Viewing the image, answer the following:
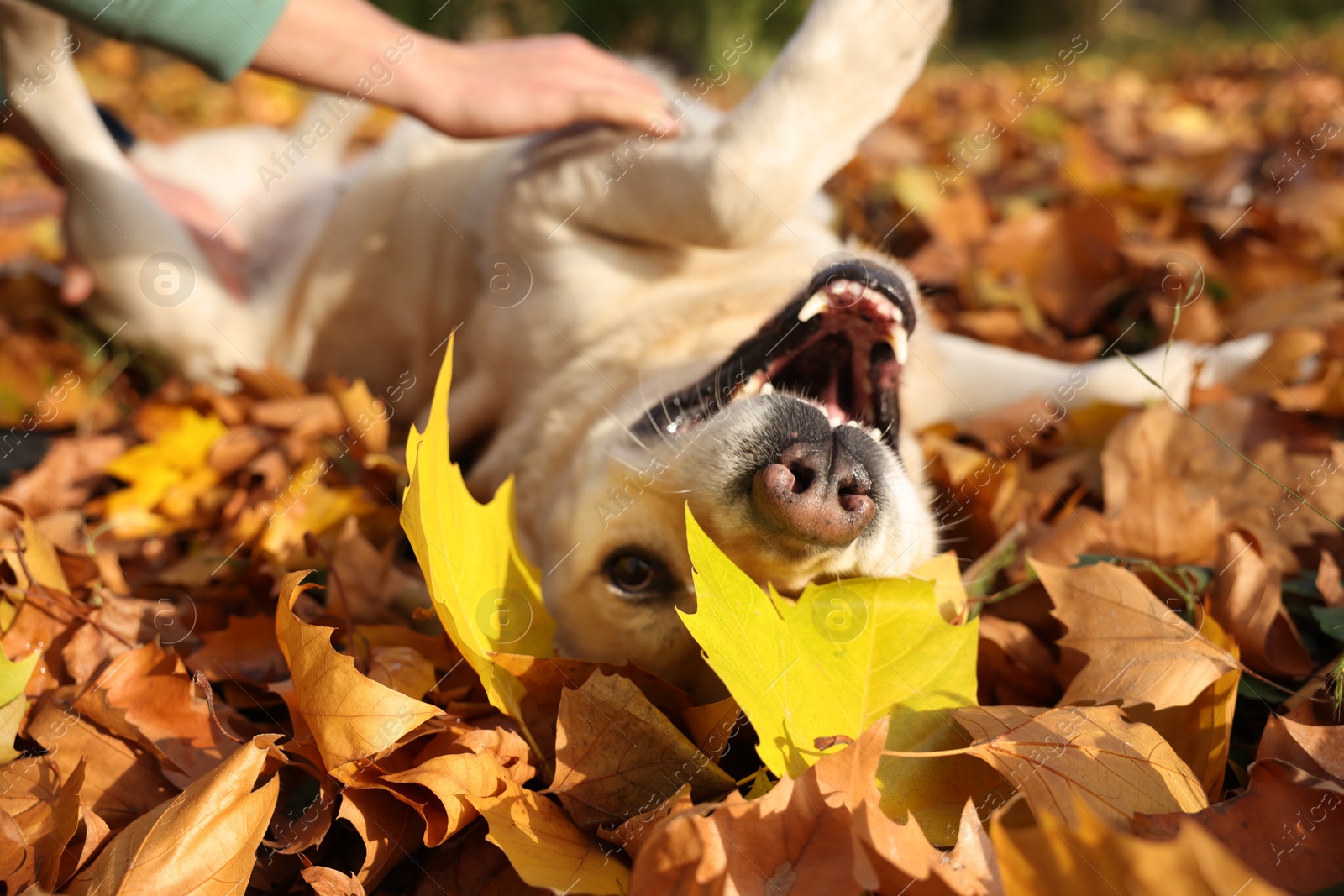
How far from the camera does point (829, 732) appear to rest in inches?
43.6

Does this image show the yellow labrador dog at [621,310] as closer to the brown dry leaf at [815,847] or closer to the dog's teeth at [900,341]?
the dog's teeth at [900,341]

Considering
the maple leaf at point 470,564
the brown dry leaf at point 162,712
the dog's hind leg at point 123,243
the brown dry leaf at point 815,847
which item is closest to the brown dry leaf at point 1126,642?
the brown dry leaf at point 815,847

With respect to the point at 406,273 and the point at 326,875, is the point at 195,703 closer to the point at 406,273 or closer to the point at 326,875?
the point at 326,875

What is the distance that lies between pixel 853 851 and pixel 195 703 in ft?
2.99

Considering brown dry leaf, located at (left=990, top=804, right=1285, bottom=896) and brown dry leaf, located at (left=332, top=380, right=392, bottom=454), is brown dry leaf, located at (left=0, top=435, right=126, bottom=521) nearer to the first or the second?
brown dry leaf, located at (left=332, top=380, right=392, bottom=454)

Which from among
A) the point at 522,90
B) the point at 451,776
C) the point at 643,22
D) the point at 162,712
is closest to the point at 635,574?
the point at 451,776

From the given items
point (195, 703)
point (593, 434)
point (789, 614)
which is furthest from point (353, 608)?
point (789, 614)

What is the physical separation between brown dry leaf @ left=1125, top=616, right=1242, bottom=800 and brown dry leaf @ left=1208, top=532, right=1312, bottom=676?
0.20 meters

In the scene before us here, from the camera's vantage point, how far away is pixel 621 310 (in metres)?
2.28

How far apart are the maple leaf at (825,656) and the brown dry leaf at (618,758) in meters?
0.16

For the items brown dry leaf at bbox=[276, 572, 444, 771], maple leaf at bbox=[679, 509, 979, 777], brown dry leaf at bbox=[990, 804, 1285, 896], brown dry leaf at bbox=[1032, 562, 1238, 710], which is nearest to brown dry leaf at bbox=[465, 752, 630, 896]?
brown dry leaf at bbox=[276, 572, 444, 771]

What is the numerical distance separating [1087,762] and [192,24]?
2122 mm

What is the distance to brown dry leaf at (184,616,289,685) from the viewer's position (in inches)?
56.7

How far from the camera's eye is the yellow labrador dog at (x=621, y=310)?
5.17ft
